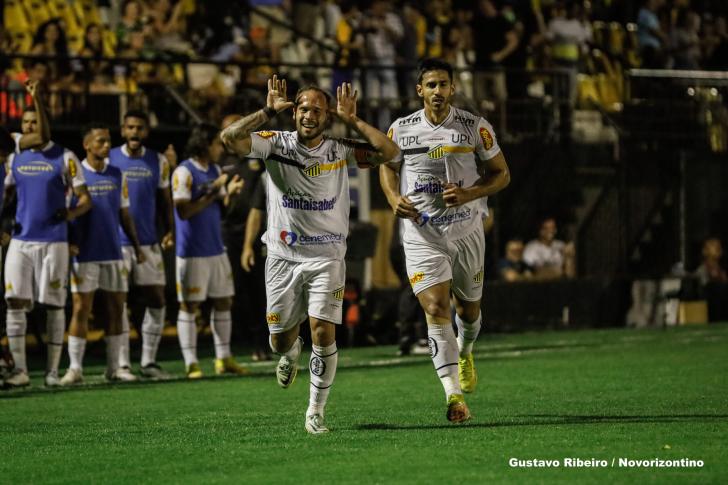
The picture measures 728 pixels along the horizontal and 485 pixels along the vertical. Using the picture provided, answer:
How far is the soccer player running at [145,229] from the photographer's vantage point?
14.8 m

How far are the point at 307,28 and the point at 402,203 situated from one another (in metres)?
13.5

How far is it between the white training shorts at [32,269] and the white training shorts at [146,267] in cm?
106

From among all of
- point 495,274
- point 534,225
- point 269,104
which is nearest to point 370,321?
point 495,274

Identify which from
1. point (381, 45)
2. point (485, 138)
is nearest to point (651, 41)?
point (381, 45)

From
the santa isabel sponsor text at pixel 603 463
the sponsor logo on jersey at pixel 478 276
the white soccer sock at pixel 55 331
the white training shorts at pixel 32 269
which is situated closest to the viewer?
the santa isabel sponsor text at pixel 603 463

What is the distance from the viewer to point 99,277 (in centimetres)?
1438

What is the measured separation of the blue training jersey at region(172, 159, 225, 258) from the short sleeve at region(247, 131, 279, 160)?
488cm

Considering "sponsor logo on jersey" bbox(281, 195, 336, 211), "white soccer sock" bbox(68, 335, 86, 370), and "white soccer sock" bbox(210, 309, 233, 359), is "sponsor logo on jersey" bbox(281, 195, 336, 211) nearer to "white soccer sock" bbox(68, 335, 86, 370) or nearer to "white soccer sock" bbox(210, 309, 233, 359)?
"white soccer sock" bbox(68, 335, 86, 370)

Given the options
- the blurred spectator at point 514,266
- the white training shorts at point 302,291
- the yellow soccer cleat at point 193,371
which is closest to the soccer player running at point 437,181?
the white training shorts at point 302,291

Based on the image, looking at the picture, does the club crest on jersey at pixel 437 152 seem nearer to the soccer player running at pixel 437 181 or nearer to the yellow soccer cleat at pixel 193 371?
the soccer player running at pixel 437 181

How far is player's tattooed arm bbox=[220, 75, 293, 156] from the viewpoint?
9406 mm

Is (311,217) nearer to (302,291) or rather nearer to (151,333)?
(302,291)

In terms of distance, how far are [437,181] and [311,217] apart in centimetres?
126

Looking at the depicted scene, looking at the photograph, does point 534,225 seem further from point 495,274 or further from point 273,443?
point 273,443
